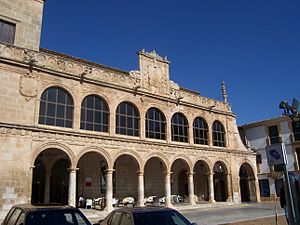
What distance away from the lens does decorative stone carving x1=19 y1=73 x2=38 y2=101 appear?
54.6ft

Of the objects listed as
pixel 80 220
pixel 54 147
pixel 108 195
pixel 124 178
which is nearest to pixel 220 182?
pixel 124 178

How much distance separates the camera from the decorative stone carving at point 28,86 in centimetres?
1663

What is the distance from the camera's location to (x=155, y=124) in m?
22.7

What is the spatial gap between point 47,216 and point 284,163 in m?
5.27

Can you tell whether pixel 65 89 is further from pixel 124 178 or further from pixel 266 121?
pixel 266 121

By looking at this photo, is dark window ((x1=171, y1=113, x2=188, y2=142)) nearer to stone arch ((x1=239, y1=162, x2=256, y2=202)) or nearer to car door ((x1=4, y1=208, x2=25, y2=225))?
stone arch ((x1=239, y1=162, x2=256, y2=202))

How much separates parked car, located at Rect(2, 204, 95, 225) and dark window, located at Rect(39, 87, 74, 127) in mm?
11381

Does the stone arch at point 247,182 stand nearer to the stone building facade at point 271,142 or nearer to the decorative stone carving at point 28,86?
the stone building facade at point 271,142

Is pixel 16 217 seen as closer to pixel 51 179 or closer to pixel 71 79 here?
pixel 71 79

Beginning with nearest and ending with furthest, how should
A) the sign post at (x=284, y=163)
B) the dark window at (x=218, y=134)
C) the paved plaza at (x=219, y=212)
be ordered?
the sign post at (x=284, y=163)
the paved plaza at (x=219, y=212)
the dark window at (x=218, y=134)

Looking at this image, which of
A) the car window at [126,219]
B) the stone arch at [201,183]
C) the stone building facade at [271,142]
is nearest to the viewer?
the car window at [126,219]

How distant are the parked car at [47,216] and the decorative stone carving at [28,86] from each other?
36.8ft

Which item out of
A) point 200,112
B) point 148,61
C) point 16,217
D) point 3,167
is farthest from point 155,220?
point 200,112

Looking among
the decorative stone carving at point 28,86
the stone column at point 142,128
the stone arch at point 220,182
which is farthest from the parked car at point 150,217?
the stone arch at point 220,182
